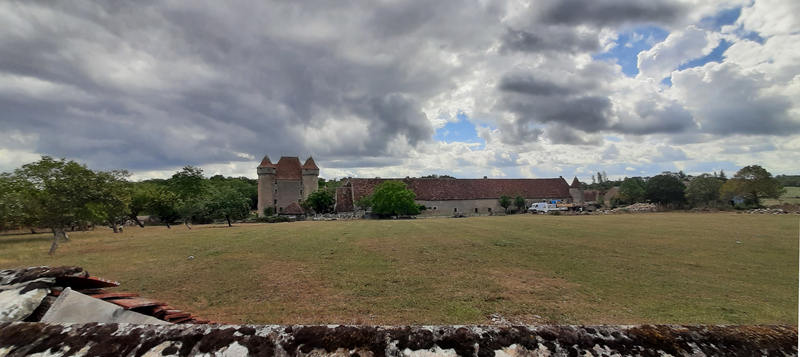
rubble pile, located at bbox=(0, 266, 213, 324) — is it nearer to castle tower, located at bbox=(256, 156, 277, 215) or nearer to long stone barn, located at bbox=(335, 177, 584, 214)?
long stone barn, located at bbox=(335, 177, 584, 214)

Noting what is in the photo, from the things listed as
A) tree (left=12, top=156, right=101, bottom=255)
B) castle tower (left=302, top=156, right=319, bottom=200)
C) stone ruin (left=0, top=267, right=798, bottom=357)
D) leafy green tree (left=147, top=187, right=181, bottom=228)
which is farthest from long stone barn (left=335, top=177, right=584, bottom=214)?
stone ruin (left=0, top=267, right=798, bottom=357)

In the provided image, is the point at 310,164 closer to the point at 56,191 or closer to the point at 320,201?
the point at 320,201

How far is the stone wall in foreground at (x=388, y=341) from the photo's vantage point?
1.25 metres

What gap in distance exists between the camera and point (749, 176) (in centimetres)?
4719

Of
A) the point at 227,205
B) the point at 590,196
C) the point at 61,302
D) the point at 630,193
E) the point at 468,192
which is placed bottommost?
the point at 61,302

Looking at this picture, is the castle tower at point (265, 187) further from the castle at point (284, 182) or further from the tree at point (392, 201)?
the tree at point (392, 201)

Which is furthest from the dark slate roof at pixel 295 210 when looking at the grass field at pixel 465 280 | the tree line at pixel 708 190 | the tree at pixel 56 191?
the tree line at pixel 708 190

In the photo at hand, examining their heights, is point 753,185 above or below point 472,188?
below

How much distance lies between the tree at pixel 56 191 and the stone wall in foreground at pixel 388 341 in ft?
61.9

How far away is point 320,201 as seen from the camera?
5156 cm

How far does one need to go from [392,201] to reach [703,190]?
51723 mm

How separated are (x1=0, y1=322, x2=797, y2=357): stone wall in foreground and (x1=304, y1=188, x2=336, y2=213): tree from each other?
2011 inches

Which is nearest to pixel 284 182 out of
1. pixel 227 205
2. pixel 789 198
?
pixel 227 205

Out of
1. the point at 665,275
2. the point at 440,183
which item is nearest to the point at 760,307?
the point at 665,275
